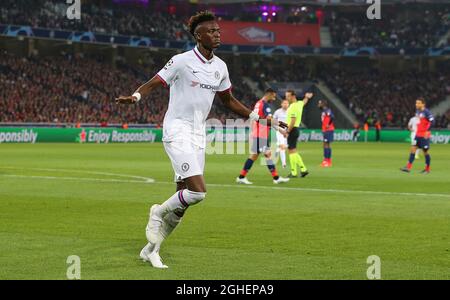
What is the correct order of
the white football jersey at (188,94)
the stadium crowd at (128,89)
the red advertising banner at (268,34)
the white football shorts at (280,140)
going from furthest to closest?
the red advertising banner at (268,34)
the stadium crowd at (128,89)
the white football shorts at (280,140)
the white football jersey at (188,94)

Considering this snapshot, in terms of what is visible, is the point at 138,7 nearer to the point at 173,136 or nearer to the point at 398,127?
the point at 398,127

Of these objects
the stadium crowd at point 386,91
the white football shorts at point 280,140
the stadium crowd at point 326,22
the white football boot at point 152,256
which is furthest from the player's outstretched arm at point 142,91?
the stadium crowd at point 386,91

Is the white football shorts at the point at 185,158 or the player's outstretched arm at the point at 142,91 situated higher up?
the player's outstretched arm at the point at 142,91

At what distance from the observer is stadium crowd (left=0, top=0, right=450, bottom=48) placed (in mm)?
69750

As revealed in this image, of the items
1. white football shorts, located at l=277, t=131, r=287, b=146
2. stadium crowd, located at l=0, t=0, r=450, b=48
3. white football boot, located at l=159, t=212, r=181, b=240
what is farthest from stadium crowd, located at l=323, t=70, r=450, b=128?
white football boot, located at l=159, t=212, r=181, b=240

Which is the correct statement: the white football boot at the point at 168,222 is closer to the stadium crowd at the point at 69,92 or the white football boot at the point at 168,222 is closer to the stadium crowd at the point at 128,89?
the stadium crowd at the point at 69,92

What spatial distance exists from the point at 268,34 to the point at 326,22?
7.49 meters

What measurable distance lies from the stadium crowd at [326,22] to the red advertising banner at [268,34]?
1504 millimetres

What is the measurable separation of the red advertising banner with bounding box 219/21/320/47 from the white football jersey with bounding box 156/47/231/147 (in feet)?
231

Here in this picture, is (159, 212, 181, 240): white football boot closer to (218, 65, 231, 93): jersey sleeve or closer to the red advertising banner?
(218, 65, 231, 93): jersey sleeve

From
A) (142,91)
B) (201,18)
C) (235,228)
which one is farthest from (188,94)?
(235,228)

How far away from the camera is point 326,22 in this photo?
284 feet

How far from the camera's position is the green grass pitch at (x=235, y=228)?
362 inches
